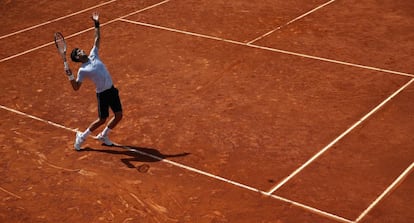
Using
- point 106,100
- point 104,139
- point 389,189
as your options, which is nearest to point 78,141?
point 104,139

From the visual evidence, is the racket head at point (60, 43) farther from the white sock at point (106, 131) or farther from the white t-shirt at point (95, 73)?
the white sock at point (106, 131)

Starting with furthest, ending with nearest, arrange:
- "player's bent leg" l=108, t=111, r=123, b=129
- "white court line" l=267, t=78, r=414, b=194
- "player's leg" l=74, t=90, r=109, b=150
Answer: "player's bent leg" l=108, t=111, r=123, b=129, "player's leg" l=74, t=90, r=109, b=150, "white court line" l=267, t=78, r=414, b=194

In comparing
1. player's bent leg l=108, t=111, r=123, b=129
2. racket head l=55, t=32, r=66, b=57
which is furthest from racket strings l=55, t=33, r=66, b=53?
player's bent leg l=108, t=111, r=123, b=129

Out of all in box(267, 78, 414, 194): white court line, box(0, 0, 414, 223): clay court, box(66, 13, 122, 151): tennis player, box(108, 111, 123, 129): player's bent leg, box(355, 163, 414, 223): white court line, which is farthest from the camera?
box(108, 111, 123, 129): player's bent leg

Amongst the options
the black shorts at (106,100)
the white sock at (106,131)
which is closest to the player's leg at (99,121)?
the black shorts at (106,100)

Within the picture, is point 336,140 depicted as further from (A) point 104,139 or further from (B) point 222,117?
(A) point 104,139

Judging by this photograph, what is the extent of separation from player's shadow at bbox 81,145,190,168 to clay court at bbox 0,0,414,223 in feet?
0.11

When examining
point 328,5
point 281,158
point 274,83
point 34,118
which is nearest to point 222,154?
point 281,158

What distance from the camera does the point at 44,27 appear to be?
1614 cm

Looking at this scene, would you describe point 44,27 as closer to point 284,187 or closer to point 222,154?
point 222,154

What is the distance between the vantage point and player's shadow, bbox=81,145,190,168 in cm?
980

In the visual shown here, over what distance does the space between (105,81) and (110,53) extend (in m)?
4.50

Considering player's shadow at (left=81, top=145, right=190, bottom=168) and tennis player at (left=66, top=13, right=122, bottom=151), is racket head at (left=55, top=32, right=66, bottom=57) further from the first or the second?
player's shadow at (left=81, top=145, right=190, bottom=168)

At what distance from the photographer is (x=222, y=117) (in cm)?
1098
